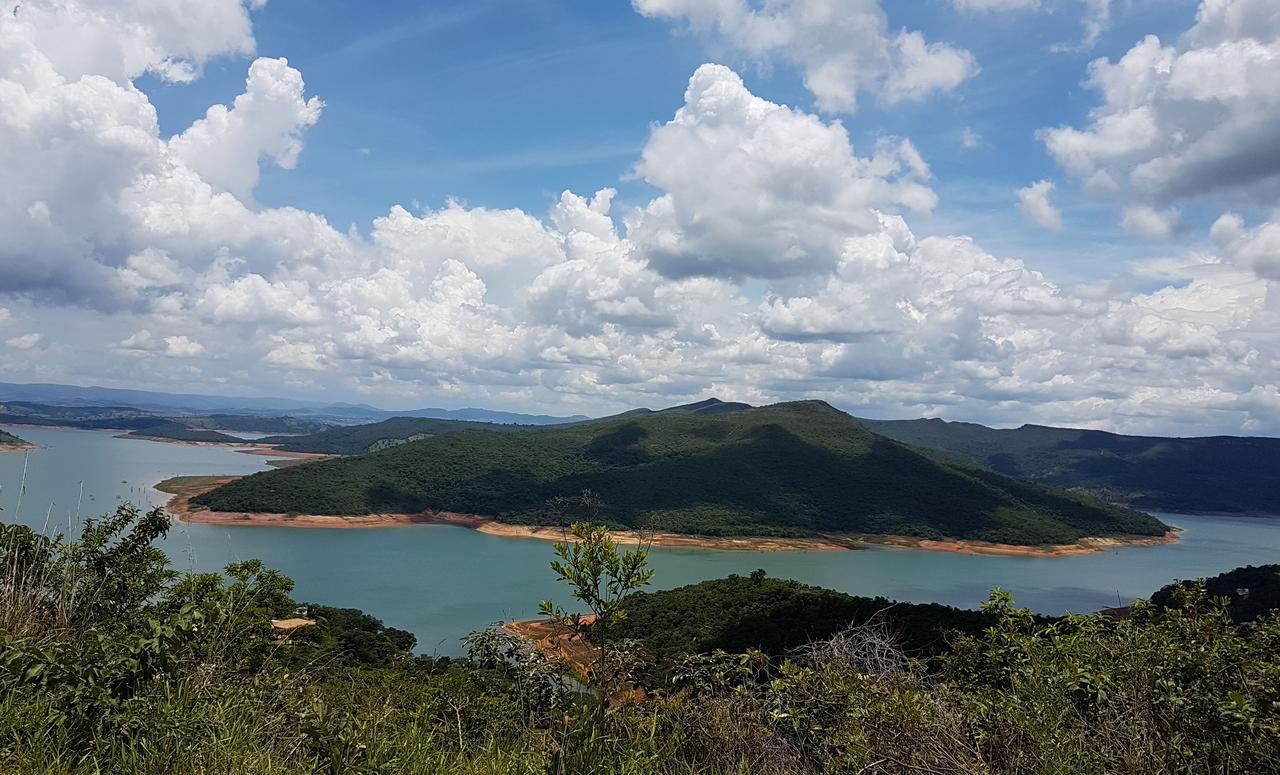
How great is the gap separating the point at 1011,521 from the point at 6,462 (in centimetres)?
12182

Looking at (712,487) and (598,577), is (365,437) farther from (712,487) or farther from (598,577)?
(598,577)

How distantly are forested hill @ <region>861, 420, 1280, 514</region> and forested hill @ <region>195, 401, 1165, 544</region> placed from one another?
143ft

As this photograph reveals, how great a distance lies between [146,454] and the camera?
112000 mm

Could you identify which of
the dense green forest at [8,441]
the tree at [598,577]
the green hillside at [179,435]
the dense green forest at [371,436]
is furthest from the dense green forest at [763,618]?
the green hillside at [179,435]

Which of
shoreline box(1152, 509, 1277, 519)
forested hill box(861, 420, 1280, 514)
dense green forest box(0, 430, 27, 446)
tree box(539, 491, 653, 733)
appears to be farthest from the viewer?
forested hill box(861, 420, 1280, 514)

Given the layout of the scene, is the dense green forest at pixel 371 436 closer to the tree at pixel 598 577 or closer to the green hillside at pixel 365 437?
the green hillside at pixel 365 437

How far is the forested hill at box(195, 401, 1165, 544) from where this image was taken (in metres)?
67.4

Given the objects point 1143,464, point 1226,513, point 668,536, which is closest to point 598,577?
point 668,536

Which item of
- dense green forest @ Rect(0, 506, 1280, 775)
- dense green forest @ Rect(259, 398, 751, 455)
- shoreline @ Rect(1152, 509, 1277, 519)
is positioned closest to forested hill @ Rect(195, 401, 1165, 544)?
shoreline @ Rect(1152, 509, 1277, 519)

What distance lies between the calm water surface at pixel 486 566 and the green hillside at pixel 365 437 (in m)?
55.6

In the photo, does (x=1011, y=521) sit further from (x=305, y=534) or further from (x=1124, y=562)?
(x=305, y=534)

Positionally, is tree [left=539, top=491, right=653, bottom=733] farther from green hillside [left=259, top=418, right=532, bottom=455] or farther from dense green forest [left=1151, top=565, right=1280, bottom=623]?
green hillside [left=259, top=418, right=532, bottom=455]

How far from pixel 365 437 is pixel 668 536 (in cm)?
10597

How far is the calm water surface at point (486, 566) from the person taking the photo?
125ft
